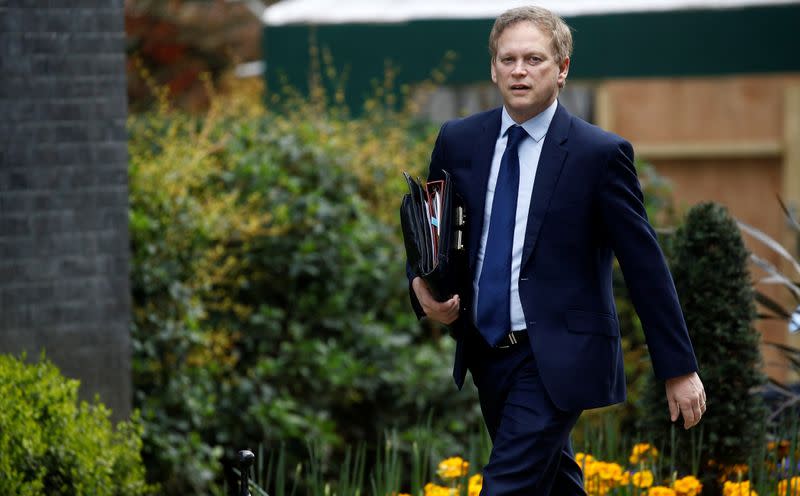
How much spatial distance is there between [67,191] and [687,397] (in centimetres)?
277

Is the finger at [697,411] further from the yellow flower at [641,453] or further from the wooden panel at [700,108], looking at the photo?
the wooden panel at [700,108]

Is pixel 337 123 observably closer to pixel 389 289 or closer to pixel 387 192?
pixel 387 192

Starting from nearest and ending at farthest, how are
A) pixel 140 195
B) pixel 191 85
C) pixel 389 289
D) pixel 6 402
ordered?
pixel 6 402 < pixel 140 195 < pixel 389 289 < pixel 191 85

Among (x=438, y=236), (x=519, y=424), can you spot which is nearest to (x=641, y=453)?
(x=519, y=424)

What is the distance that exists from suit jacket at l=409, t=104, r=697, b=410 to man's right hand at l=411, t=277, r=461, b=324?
0.65ft

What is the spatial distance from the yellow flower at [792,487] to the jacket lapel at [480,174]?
53.1 inches

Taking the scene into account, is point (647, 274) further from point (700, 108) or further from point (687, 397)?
point (700, 108)

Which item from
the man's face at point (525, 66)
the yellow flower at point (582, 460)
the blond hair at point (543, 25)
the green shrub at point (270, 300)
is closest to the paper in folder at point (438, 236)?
the man's face at point (525, 66)

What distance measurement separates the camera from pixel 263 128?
7117 millimetres

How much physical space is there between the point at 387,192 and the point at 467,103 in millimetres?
2546

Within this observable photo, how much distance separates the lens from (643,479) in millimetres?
4070

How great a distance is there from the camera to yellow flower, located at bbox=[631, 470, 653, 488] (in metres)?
→ 4.05

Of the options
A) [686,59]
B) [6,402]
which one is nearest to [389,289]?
[6,402]

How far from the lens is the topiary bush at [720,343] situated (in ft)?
14.5
